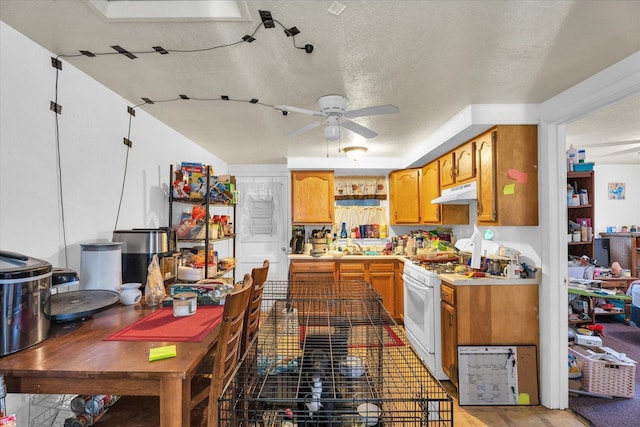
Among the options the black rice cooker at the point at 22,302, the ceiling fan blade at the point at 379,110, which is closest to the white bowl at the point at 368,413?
the black rice cooker at the point at 22,302

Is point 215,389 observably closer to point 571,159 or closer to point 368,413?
point 368,413

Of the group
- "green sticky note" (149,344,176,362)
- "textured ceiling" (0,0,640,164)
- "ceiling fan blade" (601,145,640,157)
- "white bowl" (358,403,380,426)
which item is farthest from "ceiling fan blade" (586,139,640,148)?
"green sticky note" (149,344,176,362)

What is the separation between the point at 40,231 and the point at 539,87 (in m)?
3.07

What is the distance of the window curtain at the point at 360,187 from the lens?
4.57m

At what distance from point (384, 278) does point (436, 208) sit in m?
1.15

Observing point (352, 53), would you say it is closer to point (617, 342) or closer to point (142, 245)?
point (142, 245)

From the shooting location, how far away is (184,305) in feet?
4.53

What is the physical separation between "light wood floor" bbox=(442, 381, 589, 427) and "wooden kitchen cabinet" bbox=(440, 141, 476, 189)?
6.02 ft

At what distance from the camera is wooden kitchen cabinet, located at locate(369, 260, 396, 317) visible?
3906 millimetres

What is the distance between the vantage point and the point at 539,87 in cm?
197

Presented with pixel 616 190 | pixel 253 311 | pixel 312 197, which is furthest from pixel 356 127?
pixel 616 190

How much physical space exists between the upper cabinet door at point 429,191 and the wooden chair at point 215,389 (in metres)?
2.77

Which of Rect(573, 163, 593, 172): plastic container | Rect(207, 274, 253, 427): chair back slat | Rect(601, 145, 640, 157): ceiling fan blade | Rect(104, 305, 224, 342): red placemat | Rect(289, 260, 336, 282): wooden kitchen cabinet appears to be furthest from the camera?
Rect(289, 260, 336, 282): wooden kitchen cabinet

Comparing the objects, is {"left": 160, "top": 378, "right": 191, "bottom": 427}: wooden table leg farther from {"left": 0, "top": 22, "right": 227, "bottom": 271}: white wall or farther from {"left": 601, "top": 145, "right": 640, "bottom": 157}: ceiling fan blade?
{"left": 601, "top": 145, "right": 640, "bottom": 157}: ceiling fan blade
